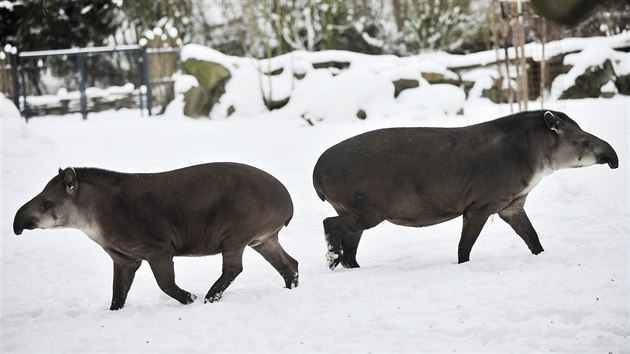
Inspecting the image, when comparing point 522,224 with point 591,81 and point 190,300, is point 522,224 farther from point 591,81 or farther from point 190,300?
point 591,81

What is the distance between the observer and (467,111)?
65.4 ft

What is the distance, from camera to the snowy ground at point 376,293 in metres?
5.16

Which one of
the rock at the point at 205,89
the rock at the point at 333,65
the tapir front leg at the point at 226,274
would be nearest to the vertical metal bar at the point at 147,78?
the rock at the point at 205,89

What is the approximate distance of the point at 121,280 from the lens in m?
6.54

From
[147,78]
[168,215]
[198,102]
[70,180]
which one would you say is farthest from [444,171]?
[147,78]

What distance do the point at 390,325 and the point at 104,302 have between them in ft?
9.12

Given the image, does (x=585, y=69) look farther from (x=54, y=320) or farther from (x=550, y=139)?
(x=54, y=320)

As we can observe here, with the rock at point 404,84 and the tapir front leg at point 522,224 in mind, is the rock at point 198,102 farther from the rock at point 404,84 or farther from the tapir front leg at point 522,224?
the tapir front leg at point 522,224

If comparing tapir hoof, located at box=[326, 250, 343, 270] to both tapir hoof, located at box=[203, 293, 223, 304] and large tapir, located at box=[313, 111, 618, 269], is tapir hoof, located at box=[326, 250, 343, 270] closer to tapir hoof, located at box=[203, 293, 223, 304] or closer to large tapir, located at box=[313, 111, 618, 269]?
large tapir, located at box=[313, 111, 618, 269]

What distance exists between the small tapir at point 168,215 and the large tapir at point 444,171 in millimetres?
609

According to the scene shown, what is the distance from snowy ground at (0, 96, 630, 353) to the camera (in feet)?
16.9

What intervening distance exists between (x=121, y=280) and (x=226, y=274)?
0.80m

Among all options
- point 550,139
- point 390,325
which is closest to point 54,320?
point 390,325

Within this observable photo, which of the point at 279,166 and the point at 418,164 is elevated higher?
the point at 418,164
